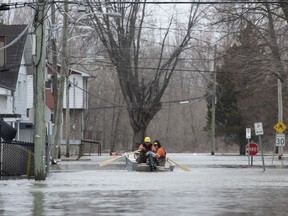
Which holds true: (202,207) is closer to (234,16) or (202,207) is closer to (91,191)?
(91,191)

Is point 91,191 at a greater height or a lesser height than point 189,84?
lesser

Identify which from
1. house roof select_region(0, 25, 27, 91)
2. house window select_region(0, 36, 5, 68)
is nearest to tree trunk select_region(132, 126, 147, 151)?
house roof select_region(0, 25, 27, 91)

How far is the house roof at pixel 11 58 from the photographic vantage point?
55.3m

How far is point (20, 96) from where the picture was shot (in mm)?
60625

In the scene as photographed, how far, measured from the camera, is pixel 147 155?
42344mm

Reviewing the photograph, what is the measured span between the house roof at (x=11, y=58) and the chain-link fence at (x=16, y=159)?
20.3 meters

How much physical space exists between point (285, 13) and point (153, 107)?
119 ft

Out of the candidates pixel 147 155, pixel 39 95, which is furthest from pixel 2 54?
pixel 39 95

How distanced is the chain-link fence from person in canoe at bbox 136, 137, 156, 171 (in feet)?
28.1

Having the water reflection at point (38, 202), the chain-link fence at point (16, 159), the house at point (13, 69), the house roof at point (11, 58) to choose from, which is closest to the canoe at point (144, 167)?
the chain-link fence at point (16, 159)

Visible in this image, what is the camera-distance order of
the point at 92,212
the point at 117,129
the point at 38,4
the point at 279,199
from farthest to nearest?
the point at 117,129 → the point at 38,4 → the point at 279,199 → the point at 92,212

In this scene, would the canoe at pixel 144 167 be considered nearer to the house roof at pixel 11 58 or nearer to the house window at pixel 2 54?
the house window at pixel 2 54

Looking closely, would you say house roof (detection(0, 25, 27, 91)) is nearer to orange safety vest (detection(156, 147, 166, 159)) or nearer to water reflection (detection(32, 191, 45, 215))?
orange safety vest (detection(156, 147, 166, 159))

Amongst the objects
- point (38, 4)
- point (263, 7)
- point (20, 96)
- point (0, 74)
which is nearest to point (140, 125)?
point (20, 96)
